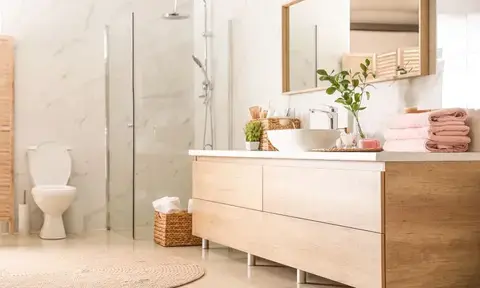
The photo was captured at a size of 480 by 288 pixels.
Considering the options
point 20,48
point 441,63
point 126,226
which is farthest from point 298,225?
point 20,48

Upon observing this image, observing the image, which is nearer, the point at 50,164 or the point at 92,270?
the point at 92,270

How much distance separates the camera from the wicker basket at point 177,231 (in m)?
5.35

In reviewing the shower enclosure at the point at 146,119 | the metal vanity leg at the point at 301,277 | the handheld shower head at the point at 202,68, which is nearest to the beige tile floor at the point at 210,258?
the metal vanity leg at the point at 301,277

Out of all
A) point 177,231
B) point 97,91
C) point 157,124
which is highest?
point 97,91

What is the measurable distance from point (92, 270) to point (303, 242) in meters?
1.37

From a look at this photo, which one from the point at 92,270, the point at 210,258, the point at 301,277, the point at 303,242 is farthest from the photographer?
the point at 210,258

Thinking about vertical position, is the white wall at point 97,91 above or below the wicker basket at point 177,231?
above

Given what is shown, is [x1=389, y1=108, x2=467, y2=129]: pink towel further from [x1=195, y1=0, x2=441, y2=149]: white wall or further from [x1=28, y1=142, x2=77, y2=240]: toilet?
[x1=28, y1=142, x2=77, y2=240]: toilet

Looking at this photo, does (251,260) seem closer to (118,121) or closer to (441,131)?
(441,131)

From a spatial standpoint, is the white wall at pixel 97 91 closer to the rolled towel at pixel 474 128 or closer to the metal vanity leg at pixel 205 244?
the metal vanity leg at pixel 205 244

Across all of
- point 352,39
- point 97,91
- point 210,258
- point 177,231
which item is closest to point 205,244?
point 177,231

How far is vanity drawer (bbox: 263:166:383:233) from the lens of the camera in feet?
10.4

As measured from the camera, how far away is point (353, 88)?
4.13 metres

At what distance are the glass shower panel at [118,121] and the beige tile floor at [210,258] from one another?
238 mm
